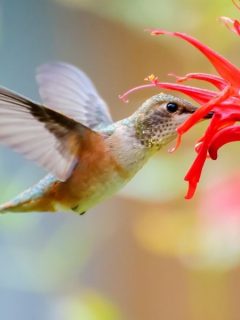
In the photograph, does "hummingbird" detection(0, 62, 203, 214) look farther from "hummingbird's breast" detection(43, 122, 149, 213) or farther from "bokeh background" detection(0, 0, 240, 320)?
"bokeh background" detection(0, 0, 240, 320)

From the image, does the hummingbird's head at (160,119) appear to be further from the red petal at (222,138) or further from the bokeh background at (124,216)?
the bokeh background at (124,216)

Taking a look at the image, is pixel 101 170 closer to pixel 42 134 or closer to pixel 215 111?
pixel 42 134

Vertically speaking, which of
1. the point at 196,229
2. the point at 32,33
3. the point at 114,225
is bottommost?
the point at 114,225

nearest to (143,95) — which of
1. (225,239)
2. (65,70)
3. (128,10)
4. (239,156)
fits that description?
(239,156)

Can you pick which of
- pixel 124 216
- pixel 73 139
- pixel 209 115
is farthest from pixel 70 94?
pixel 124 216

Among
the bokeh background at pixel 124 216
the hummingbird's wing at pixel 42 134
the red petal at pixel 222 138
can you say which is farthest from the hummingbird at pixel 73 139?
the bokeh background at pixel 124 216

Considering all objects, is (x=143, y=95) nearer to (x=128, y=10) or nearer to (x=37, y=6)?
(x=37, y=6)
